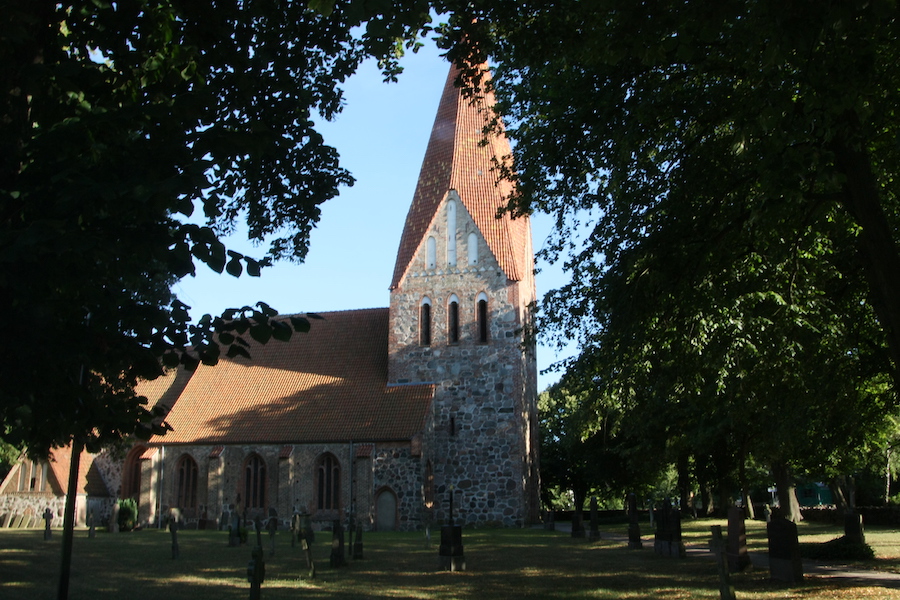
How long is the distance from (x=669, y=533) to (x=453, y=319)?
50.8ft

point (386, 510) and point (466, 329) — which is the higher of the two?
point (466, 329)

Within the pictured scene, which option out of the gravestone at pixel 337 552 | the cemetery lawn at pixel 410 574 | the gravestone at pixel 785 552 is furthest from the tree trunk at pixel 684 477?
the gravestone at pixel 785 552

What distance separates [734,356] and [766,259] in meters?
1.75

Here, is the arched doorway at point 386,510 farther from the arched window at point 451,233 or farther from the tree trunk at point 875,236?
the tree trunk at point 875,236

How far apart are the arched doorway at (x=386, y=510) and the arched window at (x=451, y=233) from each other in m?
9.12

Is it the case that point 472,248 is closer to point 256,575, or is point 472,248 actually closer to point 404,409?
point 404,409

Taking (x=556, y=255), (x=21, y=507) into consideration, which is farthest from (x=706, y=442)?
(x=21, y=507)

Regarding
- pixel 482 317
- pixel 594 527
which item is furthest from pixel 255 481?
pixel 594 527

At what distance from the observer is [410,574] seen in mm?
13555

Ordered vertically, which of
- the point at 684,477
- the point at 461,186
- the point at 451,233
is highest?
the point at 461,186

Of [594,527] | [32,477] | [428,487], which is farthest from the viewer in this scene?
[32,477]

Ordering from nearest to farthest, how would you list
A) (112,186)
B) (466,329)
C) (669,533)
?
1. (112,186)
2. (669,533)
3. (466,329)

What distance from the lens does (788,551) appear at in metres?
11.1

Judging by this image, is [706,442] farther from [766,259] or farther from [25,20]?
[25,20]
